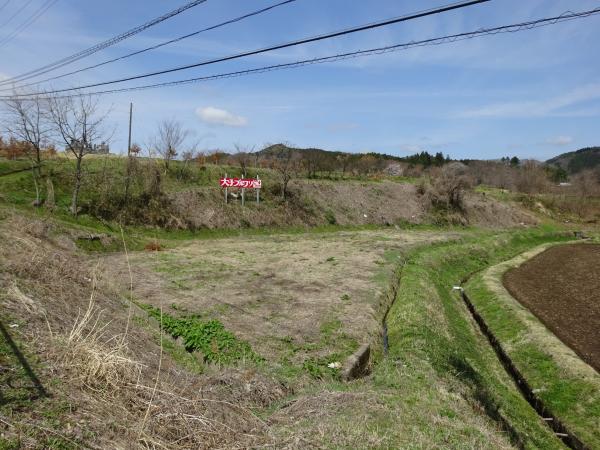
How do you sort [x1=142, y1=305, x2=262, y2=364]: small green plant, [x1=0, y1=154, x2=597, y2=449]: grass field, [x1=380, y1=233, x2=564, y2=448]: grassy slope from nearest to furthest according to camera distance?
[x1=0, y1=154, x2=597, y2=449]: grass field, [x1=142, y1=305, x2=262, y2=364]: small green plant, [x1=380, y1=233, x2=564, y2=448]: grassy slope

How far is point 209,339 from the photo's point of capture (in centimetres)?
1263

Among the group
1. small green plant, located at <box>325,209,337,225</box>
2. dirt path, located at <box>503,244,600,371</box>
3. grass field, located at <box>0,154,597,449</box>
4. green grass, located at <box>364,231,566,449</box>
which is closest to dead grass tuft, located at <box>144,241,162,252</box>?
grass field, located at <box>0,154,597,449</box>

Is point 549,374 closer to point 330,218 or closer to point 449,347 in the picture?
point 449,347

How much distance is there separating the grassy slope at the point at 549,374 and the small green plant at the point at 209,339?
9.22 meters

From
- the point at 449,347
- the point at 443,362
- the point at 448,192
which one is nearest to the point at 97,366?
the point at 443,362

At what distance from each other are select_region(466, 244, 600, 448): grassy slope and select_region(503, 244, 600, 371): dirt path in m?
1.37

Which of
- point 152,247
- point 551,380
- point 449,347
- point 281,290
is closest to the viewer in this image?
point 551,380

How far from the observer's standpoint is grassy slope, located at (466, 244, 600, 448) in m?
12.5

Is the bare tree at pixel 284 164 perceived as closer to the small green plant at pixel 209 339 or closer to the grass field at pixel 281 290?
the grass field at pixel 281 290

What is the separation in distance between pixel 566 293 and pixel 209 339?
22452mm

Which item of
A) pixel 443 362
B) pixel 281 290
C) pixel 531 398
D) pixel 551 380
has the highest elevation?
pixel 281 290

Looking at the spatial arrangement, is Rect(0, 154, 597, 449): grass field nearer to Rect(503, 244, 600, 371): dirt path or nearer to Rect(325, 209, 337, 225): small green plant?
Rect(503, 244, 600, 371): dirt path

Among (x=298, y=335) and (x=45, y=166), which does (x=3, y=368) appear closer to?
(x=298, y=335)

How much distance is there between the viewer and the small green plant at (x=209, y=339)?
11.7 metres
